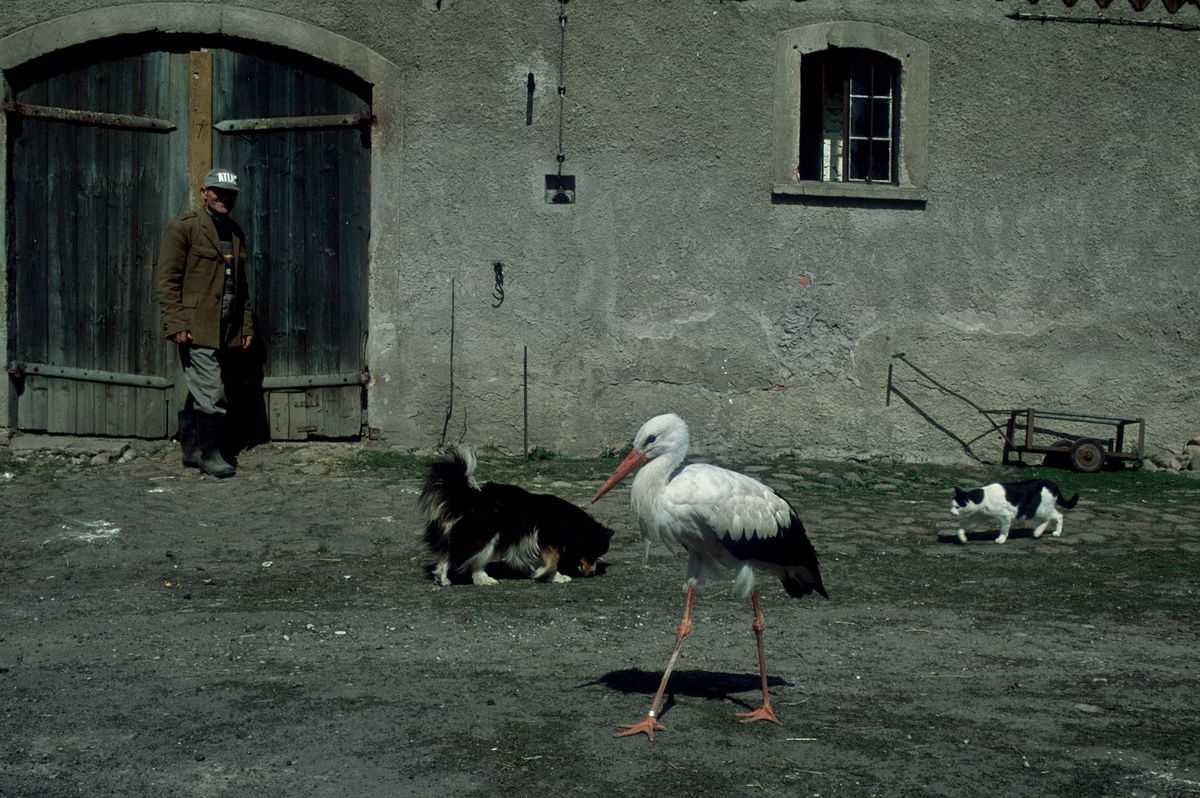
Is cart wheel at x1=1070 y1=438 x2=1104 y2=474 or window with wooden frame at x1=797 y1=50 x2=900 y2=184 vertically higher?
window with wooden frame at x1=797 y1=50 x2=900 y2=184

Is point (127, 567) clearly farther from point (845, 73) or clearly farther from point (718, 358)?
point (845, 73)

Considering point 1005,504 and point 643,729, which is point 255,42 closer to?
point 1005,504

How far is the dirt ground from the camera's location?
4.91 meters

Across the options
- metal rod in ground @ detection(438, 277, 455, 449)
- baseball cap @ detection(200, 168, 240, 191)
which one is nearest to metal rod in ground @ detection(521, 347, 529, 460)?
metal rod in ground @ detection(438, 277, 455, 449)

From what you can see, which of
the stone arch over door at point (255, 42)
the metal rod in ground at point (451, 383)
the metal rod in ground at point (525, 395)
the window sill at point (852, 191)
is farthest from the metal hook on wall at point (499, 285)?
Result: the window sill at point (852, 191)

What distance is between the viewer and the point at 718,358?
1150 centimetres

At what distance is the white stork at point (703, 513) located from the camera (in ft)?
18.6

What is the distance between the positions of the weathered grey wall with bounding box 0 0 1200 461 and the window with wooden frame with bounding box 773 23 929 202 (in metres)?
0.14

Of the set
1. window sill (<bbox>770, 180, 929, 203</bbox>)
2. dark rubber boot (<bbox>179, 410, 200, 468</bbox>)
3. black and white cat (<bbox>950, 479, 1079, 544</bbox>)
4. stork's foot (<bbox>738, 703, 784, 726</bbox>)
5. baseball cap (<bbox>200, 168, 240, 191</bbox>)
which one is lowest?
stork's foot (<bbox>738, 703, 784, 726</bbox>)

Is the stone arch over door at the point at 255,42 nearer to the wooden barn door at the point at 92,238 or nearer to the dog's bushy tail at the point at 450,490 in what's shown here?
the wooden barn door at the point at 92,238

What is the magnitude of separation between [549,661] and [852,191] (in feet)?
21.4

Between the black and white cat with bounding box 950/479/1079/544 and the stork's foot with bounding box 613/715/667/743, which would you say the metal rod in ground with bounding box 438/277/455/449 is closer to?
the black and white cat with bounding box 950/479/1079/544

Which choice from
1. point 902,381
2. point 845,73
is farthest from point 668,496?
point 845,73

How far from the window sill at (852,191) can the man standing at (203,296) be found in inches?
173
